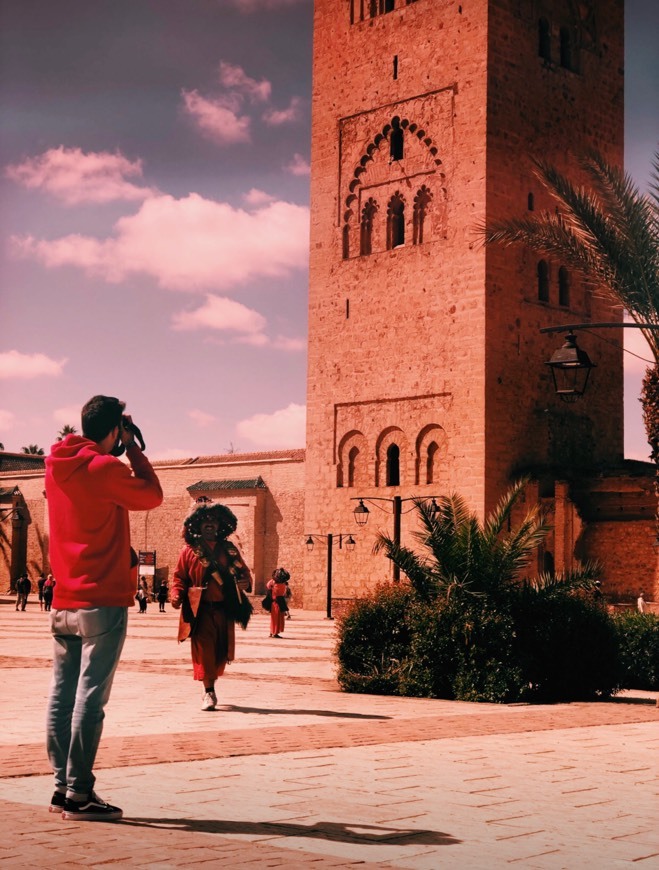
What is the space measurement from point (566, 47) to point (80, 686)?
36.6m

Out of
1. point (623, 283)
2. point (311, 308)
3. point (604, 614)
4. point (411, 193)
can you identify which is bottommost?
point (604, 614)

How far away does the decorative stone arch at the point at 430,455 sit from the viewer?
3659cm

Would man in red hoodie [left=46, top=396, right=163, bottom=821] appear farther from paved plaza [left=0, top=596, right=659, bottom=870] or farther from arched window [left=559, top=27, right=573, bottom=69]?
arched window [left=559, top=27, right=573, bottom=69]

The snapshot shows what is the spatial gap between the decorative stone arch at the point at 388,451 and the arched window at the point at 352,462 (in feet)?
3.21

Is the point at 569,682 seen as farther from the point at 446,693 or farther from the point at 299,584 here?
the point at 299,584

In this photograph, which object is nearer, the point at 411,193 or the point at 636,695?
the point at 636,695

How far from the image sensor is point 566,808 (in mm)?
5801

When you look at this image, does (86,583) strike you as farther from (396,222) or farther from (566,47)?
(566,47)

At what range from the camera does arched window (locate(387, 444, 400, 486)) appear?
1497 inches

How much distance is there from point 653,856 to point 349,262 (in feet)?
115

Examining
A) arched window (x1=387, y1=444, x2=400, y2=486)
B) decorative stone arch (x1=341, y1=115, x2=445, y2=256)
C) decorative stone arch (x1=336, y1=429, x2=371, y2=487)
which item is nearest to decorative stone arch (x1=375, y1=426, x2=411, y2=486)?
arched window (x1=387, y1=444, x2=400, y2=486)

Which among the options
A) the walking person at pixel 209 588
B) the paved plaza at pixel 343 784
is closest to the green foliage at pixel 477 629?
the paved plaza at pixel 343 784

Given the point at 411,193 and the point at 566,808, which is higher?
the point at 411,193

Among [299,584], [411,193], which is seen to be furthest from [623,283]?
[299,584]
